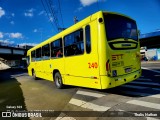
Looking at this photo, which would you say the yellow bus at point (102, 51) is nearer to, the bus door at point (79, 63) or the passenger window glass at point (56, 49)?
the bus door at point (79, 63)


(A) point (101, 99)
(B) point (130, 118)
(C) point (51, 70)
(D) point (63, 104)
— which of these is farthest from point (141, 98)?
(C) point (51, 70)

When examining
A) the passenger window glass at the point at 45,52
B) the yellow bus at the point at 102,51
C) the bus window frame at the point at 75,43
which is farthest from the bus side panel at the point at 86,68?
the passenger window glass at the point at 45,52

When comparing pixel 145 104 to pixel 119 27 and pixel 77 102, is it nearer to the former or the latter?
pixel 77 102

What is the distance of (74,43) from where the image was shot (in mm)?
7559

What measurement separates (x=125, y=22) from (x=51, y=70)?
5866 millimetres

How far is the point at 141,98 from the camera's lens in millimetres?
6270

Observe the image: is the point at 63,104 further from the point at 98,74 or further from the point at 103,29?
the point at 103,29

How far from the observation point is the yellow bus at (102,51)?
593cm

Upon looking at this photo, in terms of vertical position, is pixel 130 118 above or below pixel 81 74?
below

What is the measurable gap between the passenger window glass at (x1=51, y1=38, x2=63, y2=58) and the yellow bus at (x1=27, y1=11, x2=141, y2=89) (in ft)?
2.30

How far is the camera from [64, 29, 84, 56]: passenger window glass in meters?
7.01

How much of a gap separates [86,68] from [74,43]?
1453mm

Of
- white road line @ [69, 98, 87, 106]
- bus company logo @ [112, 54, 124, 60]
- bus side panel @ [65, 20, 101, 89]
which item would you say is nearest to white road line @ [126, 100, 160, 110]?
bus side panel @ [65, 20, 101, 89]

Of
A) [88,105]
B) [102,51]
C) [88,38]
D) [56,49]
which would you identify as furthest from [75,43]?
[88,105]
